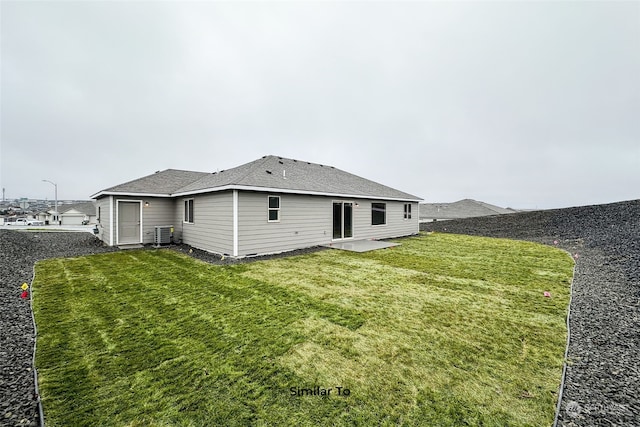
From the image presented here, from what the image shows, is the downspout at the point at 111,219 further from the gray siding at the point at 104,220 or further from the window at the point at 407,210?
the window at the point at 407,210

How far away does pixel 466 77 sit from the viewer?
15242 millimetres

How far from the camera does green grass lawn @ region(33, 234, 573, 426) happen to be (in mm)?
2131

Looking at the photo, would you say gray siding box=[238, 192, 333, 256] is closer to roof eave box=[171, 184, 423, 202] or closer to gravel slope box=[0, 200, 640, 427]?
roof eave box=[171, 184, 423, 202]

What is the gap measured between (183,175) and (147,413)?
14.8m

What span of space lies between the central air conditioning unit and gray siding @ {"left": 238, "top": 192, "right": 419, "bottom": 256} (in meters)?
5.11

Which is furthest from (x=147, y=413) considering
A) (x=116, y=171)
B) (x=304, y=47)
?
(x=116, y=171)

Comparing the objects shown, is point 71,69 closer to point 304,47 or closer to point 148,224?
point 148,224

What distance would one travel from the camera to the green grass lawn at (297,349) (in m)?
2.13

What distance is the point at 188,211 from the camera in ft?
37.1

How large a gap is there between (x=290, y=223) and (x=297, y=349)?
7.15m

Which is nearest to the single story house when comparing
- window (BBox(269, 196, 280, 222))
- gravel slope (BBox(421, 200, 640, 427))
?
window (BBox(269, 196, 280, 222))

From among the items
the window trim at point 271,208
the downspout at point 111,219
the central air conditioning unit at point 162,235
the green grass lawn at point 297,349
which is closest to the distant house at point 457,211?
the window trim at point 271,208

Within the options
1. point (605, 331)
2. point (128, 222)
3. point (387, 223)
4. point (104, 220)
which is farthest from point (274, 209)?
point (104, 220)

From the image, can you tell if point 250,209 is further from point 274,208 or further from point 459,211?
point 459,211
